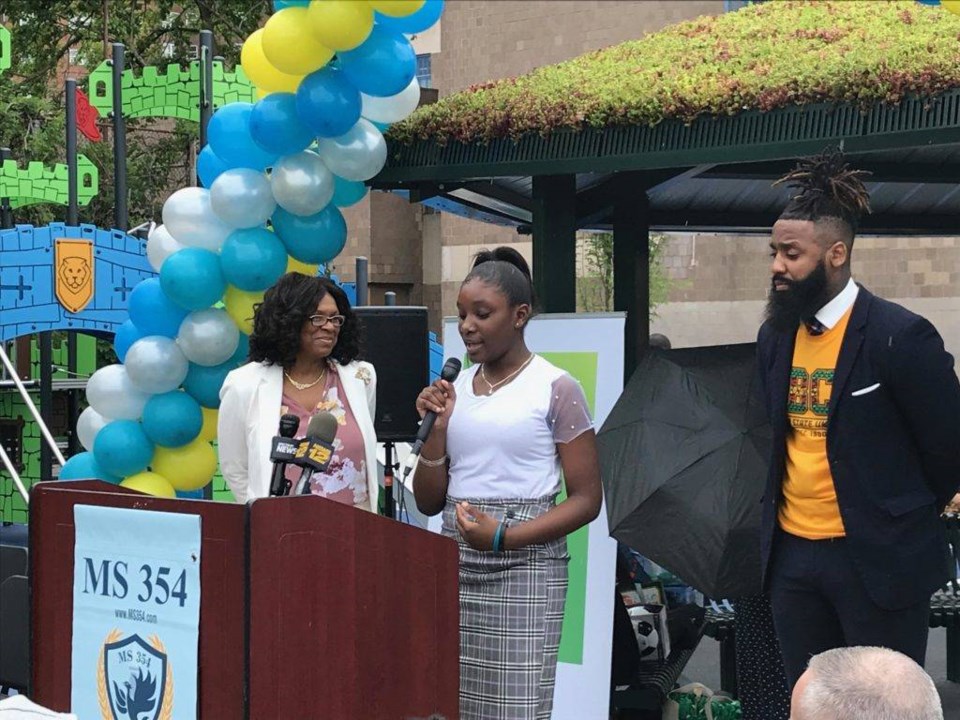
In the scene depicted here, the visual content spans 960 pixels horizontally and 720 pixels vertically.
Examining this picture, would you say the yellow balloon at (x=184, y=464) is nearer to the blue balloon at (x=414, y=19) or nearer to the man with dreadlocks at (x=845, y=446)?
the blue balloon at (x=414, y=19)

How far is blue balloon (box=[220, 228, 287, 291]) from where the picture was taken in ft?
20.2

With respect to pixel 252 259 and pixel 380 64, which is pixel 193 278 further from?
pixel 380 64

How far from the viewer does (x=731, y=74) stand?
17.1 feet

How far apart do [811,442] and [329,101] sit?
291 centimetres

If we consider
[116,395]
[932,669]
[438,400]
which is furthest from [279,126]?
[932,669]

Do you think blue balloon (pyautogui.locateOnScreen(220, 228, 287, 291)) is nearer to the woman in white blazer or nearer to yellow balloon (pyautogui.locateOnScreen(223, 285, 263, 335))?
yellow balloon (pyautogui.locateOnScreen(223, 285, 263, 335))

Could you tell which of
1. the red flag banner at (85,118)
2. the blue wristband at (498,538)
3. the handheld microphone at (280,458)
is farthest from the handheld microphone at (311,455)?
the red flag banner at (85,118)

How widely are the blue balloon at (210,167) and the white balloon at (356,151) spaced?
711 millimetres

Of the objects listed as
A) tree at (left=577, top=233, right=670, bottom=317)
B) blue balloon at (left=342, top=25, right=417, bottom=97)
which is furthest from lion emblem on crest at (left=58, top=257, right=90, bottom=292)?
tree at (left=577, top=233, right=670, bottom=317)

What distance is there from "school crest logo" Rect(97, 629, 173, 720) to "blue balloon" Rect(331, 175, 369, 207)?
306cm

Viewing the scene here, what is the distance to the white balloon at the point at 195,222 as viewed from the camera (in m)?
6.34

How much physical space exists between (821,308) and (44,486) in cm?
225

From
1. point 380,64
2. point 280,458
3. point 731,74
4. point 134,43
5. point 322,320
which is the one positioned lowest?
point 280,458

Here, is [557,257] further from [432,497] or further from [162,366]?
[432,497]
